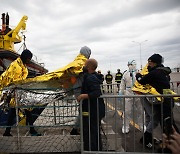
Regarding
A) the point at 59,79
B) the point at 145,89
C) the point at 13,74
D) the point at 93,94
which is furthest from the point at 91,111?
the point at 13,74

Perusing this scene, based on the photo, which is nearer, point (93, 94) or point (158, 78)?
point (93, 94)

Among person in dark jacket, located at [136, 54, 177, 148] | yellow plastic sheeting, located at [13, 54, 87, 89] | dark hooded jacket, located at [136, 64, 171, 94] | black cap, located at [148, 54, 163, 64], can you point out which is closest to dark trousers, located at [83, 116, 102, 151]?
yellow plastic sheeting, located at [13, 54, 87, 89]

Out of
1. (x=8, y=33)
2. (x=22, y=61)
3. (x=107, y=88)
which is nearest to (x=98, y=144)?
(x=22, y=61)

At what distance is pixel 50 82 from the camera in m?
3.73

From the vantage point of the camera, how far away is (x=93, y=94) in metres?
3.27

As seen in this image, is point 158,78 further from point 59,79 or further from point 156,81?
point 59,79

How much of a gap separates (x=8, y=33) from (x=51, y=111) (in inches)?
478

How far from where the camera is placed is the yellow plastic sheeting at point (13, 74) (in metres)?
3.86

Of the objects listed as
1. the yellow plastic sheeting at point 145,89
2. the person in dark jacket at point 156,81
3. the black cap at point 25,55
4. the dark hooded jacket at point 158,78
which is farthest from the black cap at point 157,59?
the black cap at point 25,55

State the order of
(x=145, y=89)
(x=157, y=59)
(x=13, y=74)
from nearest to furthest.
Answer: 1. (x=13, y=74)
2. (x=157, y=59)
3. (x=145, y=89)

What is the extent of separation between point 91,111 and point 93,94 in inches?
14.1

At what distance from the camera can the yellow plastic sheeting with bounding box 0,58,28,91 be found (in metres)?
3.86

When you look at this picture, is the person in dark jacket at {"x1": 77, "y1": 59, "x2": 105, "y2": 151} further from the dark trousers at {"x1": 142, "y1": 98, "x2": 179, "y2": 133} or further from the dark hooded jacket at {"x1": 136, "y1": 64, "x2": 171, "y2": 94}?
the dark hooded jacket at {"x1": 136, "y1": 64, "x2": 171, "y2": 94}

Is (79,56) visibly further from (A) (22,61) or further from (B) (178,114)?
(B) (178,114)
